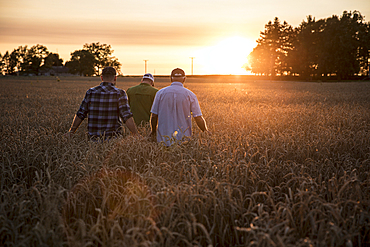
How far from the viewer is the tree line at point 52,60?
360ft

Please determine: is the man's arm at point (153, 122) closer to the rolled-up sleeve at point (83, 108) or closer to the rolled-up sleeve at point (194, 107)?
the rolled-up sleeve at point (194, 107)

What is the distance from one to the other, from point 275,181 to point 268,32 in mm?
104721

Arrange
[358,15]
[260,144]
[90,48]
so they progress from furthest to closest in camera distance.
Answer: [90,48] < [358,15] < [260,144]

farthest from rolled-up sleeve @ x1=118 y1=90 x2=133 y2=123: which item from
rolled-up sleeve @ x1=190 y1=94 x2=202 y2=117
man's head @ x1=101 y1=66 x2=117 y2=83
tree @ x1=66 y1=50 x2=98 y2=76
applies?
tree @ x1=66 y1=50 x2=98 y2=76

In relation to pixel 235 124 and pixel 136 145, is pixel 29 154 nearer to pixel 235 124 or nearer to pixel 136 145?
pixel 136 145

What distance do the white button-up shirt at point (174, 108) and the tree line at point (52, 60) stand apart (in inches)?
4526

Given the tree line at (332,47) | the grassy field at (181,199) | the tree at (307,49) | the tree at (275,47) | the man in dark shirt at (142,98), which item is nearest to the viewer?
the grassy field at (181,199)

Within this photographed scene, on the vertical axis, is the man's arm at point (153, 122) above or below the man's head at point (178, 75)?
below

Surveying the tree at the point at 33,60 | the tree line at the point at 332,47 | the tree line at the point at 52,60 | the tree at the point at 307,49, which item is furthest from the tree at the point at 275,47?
the tree at the point at 33,60

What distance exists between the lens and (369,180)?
10.6 feet

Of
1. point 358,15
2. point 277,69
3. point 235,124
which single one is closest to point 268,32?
point 277,69

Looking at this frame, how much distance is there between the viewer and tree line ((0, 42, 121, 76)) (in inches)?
4323

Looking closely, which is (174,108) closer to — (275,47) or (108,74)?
(108,74)

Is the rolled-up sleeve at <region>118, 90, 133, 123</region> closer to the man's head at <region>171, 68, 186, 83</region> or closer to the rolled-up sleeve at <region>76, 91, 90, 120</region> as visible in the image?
the rolled-up sleeve at <region>76, 91, 90, 120</region>
